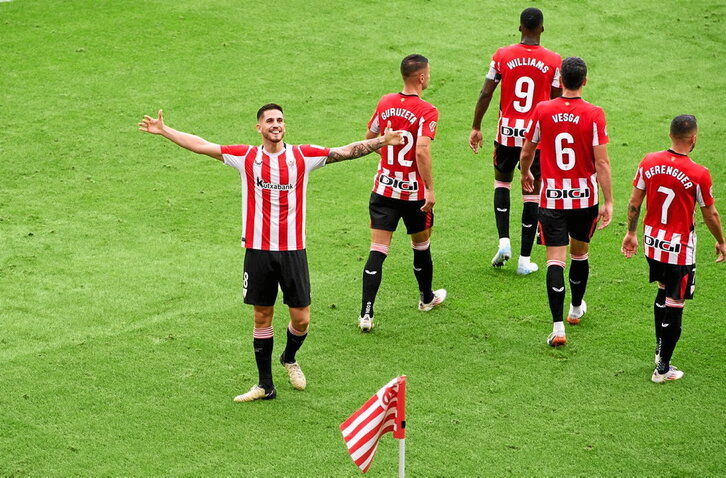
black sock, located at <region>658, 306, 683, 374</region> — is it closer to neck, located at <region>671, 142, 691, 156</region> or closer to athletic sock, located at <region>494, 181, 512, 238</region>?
neck, located at <region>671, 142, 691, 156</region>

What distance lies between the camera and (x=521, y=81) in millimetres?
9438

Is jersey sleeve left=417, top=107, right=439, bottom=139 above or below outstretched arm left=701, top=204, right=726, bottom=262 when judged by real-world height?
above

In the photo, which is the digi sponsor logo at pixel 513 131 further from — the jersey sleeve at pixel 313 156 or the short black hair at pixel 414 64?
the jersey sleeve at pixel 313 156

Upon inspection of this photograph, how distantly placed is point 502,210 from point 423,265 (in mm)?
1403

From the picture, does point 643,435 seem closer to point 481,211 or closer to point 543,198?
point 543,198

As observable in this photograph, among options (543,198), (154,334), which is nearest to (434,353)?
(543,198)

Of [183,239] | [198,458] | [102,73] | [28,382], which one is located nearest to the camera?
[198,458]

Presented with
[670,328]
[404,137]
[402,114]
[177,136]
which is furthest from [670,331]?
[177,136]

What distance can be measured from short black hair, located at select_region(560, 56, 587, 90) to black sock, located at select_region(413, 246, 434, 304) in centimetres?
189

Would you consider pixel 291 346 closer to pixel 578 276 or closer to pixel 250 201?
pixel 250 201

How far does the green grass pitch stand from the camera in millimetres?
6699

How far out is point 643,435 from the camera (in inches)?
265

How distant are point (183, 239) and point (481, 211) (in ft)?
10.9

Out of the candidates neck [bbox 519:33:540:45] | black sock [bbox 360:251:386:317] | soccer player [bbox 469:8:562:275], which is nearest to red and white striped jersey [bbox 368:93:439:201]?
black sock [bbox 360:251:386:317]
